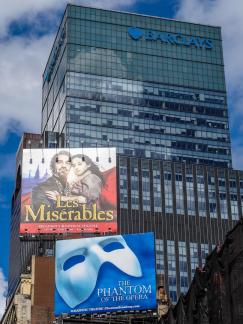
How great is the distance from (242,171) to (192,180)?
465 inches

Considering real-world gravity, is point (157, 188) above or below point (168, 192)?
above

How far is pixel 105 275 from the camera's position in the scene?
75.9m

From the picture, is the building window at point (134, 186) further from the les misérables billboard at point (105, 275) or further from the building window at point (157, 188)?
the les misérables billboard at point (105, 275)

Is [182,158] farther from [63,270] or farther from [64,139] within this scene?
[63,270]

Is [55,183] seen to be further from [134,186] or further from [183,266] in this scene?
[134,186]

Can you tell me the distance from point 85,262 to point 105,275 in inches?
103

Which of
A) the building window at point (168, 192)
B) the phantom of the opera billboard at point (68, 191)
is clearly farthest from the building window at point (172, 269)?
the phantom of the opera billboard at point (68, 191)

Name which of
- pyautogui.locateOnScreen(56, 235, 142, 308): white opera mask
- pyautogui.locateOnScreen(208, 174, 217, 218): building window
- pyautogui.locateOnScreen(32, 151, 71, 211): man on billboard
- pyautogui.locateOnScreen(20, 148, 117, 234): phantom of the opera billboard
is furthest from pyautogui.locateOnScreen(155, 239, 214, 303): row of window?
pyautogui.locateOnScreen(56, 235, 142, 308): white opera mask

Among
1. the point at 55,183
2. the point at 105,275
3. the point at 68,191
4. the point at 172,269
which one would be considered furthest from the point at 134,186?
the point at 105,275

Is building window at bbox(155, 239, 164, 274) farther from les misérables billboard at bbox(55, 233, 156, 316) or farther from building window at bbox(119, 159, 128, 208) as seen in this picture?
les misérables billboard at bbox(55, 233, 156, 316)

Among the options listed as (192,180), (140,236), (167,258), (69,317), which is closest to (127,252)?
(140,236)

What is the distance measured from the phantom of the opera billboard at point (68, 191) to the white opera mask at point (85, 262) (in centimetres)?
1265

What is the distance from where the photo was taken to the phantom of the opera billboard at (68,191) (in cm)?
9238

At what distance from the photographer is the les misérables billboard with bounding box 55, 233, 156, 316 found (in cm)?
7375
